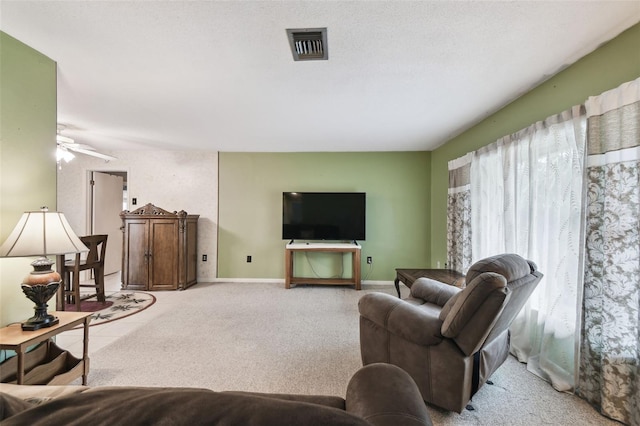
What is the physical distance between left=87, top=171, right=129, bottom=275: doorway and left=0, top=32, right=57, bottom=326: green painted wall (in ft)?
10.0

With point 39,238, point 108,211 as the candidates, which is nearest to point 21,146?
point 39,238

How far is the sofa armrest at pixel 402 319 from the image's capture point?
4.91 ft

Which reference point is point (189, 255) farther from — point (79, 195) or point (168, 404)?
point (168, 404)

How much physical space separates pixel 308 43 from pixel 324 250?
2928mm

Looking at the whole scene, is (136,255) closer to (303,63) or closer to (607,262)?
(303,63)

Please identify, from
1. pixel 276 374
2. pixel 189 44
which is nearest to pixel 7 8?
pixel 189 44

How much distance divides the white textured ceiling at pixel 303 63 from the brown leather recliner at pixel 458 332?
139 cm

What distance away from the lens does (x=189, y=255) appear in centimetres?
429

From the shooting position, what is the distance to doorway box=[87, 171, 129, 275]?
461 centimetres

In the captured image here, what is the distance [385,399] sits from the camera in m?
0.69

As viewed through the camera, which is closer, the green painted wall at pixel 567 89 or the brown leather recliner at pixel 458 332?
the brown leather recliner at pixel 458 332

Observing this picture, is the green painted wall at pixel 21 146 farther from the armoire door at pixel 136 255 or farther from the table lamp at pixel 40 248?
the armoire door at pixel 136 255

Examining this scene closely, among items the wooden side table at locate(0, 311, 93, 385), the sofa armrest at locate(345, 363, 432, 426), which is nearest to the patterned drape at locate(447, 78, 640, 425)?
the sofa armrest at locate(345, 363, 432, 426)

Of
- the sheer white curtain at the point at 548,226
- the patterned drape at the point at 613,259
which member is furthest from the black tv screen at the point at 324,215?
the patterned drape at the point at 613,259
